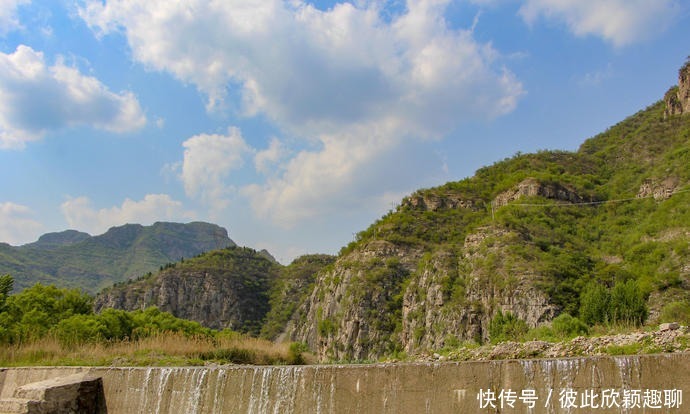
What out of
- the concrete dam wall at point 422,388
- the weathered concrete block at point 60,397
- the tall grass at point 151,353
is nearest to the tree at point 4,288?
the tall grass at point 151,353

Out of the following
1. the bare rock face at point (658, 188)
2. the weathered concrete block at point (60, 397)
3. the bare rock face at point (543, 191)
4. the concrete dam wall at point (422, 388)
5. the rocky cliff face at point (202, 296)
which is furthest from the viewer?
the rocky cliff face at point (202, 296)

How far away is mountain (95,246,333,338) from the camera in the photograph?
308ft

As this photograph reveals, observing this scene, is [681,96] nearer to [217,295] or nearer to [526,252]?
[526,252]

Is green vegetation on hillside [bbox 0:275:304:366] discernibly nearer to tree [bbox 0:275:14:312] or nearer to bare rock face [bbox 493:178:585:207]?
tree [bbox 0:275:14:312]

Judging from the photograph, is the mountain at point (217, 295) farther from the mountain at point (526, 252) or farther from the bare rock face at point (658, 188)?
the bare rock face at point (658, 188)

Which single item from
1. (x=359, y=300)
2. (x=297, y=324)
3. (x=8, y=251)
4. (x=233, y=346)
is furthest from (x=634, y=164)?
(x=8, y=251)

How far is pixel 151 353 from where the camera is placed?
41.9ft

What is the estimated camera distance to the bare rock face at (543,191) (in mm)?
58625

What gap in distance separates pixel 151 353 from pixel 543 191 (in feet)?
180

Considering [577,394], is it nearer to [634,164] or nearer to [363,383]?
[363,383]

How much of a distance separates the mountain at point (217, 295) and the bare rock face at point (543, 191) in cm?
4517

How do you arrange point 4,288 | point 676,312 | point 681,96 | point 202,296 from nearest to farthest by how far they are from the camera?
point 4,288 → point 676,312 → point 681,96 → point 202,296

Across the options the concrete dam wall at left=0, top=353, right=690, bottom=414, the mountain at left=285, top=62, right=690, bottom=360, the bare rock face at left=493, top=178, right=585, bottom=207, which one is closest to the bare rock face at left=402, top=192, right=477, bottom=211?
the mountain at left=285, top=62, right=690, bottom=360

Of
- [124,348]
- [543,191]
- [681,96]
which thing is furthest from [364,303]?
[681,96]
